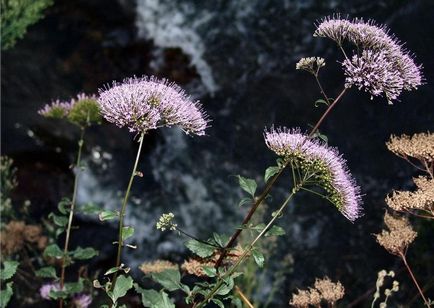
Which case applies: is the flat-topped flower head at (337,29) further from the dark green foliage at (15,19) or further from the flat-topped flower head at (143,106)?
the dark green foliage at (15,19)

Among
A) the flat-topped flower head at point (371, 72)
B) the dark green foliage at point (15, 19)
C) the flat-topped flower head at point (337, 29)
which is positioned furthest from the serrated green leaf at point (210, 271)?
the dark green foliage at point (15, 19)

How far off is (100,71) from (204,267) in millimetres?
4095

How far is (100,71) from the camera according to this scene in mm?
5754

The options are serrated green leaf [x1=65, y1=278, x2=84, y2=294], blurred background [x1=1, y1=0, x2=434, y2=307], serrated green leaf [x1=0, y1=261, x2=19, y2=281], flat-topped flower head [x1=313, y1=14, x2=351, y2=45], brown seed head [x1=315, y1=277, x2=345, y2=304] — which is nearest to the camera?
flat-topped flower head [x1=313, y1=14, x2=351, y2=45]

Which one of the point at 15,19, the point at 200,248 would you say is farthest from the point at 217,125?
the point at 200,248

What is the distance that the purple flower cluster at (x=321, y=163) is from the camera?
1.89m

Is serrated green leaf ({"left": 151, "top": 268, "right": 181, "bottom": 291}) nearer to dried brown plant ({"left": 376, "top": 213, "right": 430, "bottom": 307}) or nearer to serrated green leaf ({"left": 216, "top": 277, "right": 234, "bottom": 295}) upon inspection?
serrated green leaf ({"left": 216, "top": 277, "right": 234, "bottom": 295})

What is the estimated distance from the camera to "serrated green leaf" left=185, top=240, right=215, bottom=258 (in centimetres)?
193

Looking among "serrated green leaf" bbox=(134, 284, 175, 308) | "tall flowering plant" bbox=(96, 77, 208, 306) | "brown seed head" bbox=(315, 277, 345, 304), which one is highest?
"tall flowering plant" bbox=(96, 77, 208, 306)

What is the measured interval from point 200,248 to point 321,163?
0.43 metres

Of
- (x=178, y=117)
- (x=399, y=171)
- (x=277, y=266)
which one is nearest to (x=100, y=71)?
(x=277, y=266)

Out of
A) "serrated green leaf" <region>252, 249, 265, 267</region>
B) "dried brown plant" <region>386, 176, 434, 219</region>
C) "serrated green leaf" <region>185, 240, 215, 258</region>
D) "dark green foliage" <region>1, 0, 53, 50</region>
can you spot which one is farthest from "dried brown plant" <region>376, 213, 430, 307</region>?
"dark green foliage" <region>1, 0, 53, 50</region>

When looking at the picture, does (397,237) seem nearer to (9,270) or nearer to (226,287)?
(226,287)

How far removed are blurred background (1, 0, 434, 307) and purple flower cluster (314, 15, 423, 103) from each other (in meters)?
1.53
